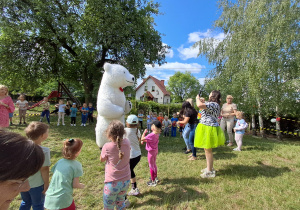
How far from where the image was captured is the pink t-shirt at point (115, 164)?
214 centimetres

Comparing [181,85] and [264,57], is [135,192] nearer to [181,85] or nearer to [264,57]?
[264,57]

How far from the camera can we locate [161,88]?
40.1 m

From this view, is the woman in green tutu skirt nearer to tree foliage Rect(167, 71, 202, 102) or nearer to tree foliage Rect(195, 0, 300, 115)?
tree foliage Rect(195, 0, 300, 115)

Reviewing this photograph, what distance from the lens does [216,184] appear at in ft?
10.4

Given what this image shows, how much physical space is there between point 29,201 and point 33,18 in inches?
369

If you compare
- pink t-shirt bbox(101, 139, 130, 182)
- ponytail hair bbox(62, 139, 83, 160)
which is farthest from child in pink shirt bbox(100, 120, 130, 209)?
ponytail hair bbox(62, 139, 83, 160)

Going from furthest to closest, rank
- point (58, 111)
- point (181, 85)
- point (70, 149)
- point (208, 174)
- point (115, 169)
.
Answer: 1. point (181, 85)
2. point (58, 111)
3. point (208, 174)
4. point (115, 169)
5. point (70, 149)

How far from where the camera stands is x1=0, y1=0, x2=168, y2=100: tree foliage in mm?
7781

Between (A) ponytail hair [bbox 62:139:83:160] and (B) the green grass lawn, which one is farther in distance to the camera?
(B) the green grass lawn

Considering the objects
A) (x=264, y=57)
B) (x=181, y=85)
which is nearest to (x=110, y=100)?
(x=264, y=57)

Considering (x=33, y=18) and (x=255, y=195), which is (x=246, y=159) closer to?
(x=255, y=195)

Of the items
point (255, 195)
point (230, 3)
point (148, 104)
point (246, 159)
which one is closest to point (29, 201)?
point (255, 195)

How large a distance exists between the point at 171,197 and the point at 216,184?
37.9 inches

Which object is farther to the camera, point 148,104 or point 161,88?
point 161,88
